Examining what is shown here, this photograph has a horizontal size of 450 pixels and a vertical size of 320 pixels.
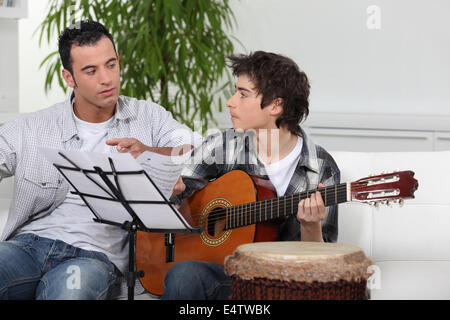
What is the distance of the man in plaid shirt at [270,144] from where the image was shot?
69.2 inches

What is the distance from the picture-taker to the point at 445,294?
1.76 meters

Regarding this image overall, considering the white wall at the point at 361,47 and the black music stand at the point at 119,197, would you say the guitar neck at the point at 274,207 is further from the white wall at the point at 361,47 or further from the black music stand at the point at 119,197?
the white wall at the point at 361,47

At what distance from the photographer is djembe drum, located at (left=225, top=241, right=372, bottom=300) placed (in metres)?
1.30

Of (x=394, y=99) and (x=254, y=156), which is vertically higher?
(x=394, y=99)

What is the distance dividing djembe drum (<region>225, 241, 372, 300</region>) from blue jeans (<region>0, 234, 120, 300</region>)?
0.44 m

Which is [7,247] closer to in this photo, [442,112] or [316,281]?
[316,281]

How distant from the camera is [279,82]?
182 cm

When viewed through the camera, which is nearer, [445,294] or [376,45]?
[445,294]

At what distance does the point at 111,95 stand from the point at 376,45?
1.93m

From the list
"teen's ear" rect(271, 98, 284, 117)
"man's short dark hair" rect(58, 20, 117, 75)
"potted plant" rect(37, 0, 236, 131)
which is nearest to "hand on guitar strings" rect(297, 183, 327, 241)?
"teen's ear" rect(271, 98, 284, 117)

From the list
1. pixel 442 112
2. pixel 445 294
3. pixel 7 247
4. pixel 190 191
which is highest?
pixel 442 112

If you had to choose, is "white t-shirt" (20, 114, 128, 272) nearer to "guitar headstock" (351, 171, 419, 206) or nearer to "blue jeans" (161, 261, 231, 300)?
"blue jeans" (161, 261, 231, 300)
